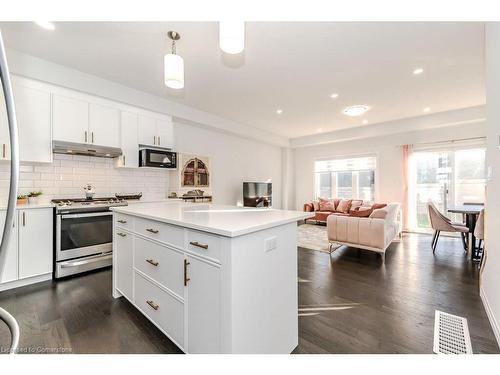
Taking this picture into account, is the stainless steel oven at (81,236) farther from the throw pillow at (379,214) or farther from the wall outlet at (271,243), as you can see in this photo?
the throw pillow at (379,214)

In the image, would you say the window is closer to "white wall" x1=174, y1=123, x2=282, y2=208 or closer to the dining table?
"white wall" x1=174, y1=123, x2=282, y2=208

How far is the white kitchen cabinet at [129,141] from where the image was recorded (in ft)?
11.6

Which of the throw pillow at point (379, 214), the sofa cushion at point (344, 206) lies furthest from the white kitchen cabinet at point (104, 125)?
the sofa cushion at point (344, 206)

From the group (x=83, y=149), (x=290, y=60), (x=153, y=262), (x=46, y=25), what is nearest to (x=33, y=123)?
(x=83, y=149)

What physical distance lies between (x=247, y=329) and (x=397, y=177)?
6.13 metres

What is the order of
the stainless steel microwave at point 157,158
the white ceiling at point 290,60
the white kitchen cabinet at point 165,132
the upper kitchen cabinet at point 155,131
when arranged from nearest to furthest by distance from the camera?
the white ceiling at point 290,60 < the stainless steel microwave at point 157,158 < the upper kitchen cabinet at point 155,131 < the white kitchen cabinet at point 165,132

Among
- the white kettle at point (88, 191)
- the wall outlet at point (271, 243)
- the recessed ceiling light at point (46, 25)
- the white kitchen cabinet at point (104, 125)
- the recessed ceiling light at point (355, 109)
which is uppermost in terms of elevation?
the recessed ceiling light at point (46, 25)

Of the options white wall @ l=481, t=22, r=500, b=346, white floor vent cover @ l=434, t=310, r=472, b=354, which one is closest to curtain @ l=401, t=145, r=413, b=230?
white wall @ l=481, t=22, r=500, b=346

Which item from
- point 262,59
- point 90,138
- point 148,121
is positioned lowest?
point 90,138

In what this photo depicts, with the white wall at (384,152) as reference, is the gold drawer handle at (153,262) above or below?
below

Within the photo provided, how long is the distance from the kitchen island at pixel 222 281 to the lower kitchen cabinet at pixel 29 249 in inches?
70.4

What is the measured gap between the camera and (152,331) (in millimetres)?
1730
